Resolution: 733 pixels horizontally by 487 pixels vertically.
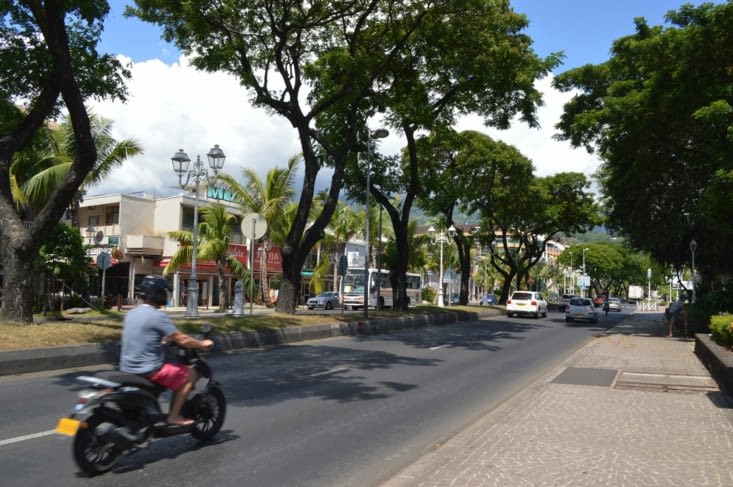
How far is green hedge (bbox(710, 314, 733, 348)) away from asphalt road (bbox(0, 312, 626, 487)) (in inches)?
139

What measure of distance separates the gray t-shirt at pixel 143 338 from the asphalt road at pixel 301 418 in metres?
0.91

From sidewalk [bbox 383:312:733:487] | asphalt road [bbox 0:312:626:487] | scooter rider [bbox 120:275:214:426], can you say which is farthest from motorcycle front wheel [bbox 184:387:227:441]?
sidewalk [bbox 383:312:733:487]

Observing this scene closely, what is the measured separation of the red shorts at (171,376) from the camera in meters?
5.54

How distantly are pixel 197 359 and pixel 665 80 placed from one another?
19.2 m

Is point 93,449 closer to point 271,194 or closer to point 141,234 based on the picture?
point 271,194

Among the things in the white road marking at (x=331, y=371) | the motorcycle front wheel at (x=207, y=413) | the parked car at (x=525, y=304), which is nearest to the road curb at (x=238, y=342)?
the white road marking at (x=331, y=371)

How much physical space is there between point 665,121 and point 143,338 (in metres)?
20.9

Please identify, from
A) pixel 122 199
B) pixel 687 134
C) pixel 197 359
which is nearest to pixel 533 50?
pixel 687 134

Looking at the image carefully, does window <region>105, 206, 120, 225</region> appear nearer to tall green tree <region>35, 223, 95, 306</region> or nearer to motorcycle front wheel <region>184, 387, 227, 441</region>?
tall green tree <region>35, 223, 95, 306</region>

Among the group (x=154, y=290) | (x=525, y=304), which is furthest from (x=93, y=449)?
(x=525, y=304)

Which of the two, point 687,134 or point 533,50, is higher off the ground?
point 533,50

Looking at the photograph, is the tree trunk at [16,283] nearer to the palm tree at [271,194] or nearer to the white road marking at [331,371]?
the white road marking at [331,371]

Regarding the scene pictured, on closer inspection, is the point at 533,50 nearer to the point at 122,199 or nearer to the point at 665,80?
the point at 665,80

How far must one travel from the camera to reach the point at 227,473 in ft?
17.7
